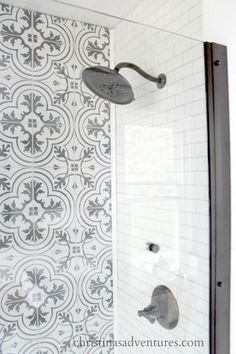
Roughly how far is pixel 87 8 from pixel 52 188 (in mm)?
833

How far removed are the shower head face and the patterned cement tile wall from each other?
0.71 feet

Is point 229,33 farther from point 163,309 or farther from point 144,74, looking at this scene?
point 163,309

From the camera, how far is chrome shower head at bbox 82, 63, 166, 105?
1091 millimetres

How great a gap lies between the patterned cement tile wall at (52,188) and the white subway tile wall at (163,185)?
106 mm

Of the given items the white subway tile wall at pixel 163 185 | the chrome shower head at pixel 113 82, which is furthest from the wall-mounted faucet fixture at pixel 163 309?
the chrome shower head at pixel 113 82

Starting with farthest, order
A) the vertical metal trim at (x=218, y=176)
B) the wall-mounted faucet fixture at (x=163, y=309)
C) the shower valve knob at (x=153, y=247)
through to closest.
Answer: the shower valve knob at (x=153, y=247) → the wall-mounted faucet fixture at (x=163, y=309) → the vertical metal trim at (x=218, y=176)

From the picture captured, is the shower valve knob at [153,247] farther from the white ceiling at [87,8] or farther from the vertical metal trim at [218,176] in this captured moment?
the white ceiling at [87,8]

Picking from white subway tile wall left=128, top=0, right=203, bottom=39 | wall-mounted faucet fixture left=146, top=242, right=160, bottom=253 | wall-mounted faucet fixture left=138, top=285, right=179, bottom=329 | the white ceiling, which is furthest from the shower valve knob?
the white ceiling

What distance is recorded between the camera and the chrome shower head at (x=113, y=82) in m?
1.09

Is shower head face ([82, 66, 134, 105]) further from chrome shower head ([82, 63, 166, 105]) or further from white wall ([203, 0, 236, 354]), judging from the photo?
white wall ([203, 0, 236, 354])

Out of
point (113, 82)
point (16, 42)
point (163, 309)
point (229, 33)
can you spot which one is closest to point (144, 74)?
point (113, 82)

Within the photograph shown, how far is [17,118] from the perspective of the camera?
4.15 feet

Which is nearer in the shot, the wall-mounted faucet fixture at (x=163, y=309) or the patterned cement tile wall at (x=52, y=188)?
the wall-mounted faucet fixture at (x=163, y=309)

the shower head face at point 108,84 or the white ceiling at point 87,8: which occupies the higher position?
the white ceiling at point 87,8
